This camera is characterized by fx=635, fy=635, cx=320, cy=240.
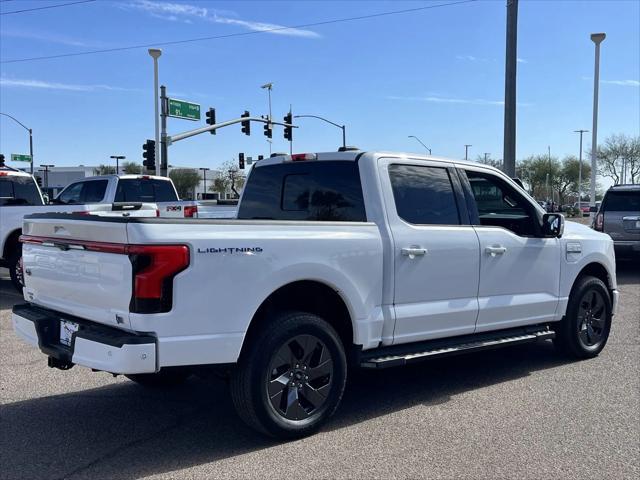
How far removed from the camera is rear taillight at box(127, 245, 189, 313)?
376cm

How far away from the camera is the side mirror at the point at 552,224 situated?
6152 millimetres

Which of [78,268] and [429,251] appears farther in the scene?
[429,251]

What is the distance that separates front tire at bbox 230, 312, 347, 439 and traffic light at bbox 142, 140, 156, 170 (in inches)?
1015

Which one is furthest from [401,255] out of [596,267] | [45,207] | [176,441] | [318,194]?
[45,207]

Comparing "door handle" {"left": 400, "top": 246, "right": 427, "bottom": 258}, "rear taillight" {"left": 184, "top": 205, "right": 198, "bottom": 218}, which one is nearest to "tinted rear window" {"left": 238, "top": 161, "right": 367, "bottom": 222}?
"door handle" {"left": 400, "top": 246, "right": 427, "bottom": 258}

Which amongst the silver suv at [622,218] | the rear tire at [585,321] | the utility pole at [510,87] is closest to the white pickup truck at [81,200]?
the rear tire at [585,321]

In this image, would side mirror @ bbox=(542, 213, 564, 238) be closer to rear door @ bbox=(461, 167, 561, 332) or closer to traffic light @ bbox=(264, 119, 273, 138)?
rear door @ bbox=(461, 167, 561, 332)

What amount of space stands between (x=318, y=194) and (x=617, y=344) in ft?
14.5

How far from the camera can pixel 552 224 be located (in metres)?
6.16

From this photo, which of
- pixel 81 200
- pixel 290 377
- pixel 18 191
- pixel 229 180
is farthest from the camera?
pixel 229 180

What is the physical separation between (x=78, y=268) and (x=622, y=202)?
12356 millimetres

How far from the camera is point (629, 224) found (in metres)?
13.1

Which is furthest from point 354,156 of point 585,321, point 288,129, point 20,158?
point 20,158

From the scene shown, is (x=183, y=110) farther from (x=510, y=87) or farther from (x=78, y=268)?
(x=78, y=268)
